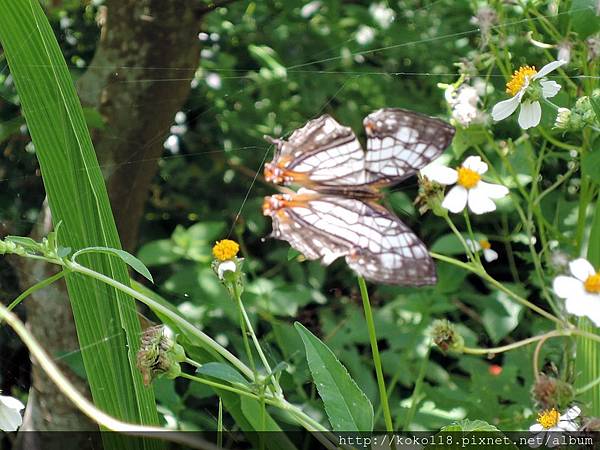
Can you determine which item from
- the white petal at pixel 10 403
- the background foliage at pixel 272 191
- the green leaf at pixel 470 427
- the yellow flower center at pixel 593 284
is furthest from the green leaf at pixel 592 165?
the white petal at pixel 10 403

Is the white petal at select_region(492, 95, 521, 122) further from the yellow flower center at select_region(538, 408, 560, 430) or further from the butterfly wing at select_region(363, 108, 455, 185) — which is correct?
the yellow flower center at select_region(538, 408, 560, 430)

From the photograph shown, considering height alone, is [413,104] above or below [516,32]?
below

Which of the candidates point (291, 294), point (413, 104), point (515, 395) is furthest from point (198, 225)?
point (515, 395)

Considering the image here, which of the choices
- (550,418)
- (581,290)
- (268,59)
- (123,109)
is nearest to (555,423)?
(550,418)

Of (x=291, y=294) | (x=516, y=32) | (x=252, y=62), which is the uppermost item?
(x=516, y=32)

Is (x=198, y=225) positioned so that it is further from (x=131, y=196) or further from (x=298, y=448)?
(x=298, y=448)

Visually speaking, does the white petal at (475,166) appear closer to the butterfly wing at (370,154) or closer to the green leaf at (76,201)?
the butterfly wing at (370,154)
